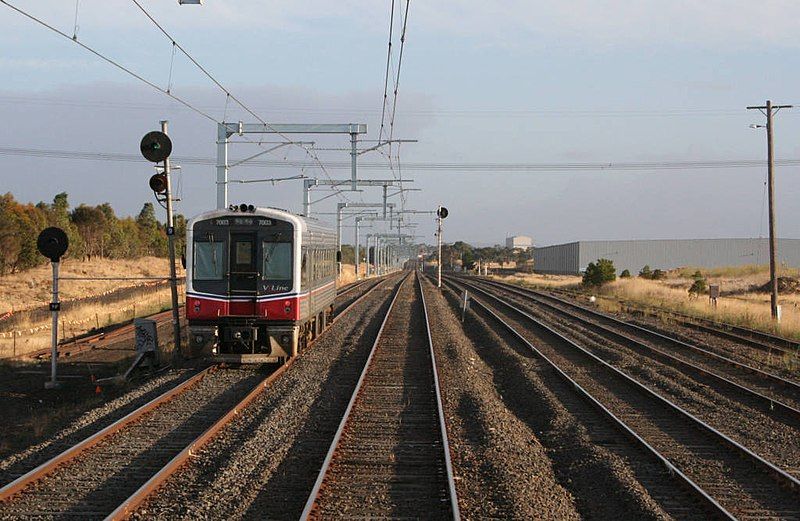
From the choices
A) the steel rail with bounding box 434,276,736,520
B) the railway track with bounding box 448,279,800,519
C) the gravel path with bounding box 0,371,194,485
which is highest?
the gravel path with bounding box 0,371,194,485

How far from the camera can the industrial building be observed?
91.1 meters

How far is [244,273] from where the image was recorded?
51.1 feet

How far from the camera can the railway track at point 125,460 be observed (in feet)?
23.5

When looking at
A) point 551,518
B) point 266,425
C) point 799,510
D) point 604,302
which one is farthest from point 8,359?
point 604,302

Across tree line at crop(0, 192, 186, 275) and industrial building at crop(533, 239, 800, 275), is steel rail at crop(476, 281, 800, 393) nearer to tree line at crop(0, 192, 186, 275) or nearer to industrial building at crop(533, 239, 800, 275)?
tree line at crop(0, 192, 186, 275)

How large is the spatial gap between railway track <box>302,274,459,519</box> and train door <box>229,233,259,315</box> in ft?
8.29

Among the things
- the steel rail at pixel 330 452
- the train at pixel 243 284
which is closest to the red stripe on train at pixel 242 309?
the train at pixel 243 284

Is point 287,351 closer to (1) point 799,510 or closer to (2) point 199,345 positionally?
(2) point 199,345

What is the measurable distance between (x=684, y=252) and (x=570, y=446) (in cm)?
8813

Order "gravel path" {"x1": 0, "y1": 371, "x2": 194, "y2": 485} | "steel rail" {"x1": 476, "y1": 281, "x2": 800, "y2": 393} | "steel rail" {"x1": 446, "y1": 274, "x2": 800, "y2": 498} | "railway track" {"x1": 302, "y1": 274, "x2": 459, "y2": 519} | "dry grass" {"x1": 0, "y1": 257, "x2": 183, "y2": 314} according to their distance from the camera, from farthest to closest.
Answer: "dry grass" {"x1": 0, "y1": 257, "x2": 183, "y2": 314} < "steel rail" {"x1": 476, "y1": 281, "x2": 800, "y2": 393} < "gravel path" {"x1": 0, "y1": 371, "x2": 194, "y2": 485} < "steel rail" {"x1": 446, "y1": 274, "x2": 800, "y2": 498} < "railway track" {"x1": 302, "y1": 274, "x2": 459, "y2": 519}

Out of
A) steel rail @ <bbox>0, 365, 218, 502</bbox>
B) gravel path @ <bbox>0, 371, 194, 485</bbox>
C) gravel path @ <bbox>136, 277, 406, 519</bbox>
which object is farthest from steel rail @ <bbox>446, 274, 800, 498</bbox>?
gravel path @ <bbox>0, 371, 194, 485</bbox>

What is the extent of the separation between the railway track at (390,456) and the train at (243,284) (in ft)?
6.39

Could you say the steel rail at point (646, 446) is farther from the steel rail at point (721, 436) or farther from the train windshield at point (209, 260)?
the train windshield at point (209, 260)

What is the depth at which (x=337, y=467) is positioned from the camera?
8.56m
